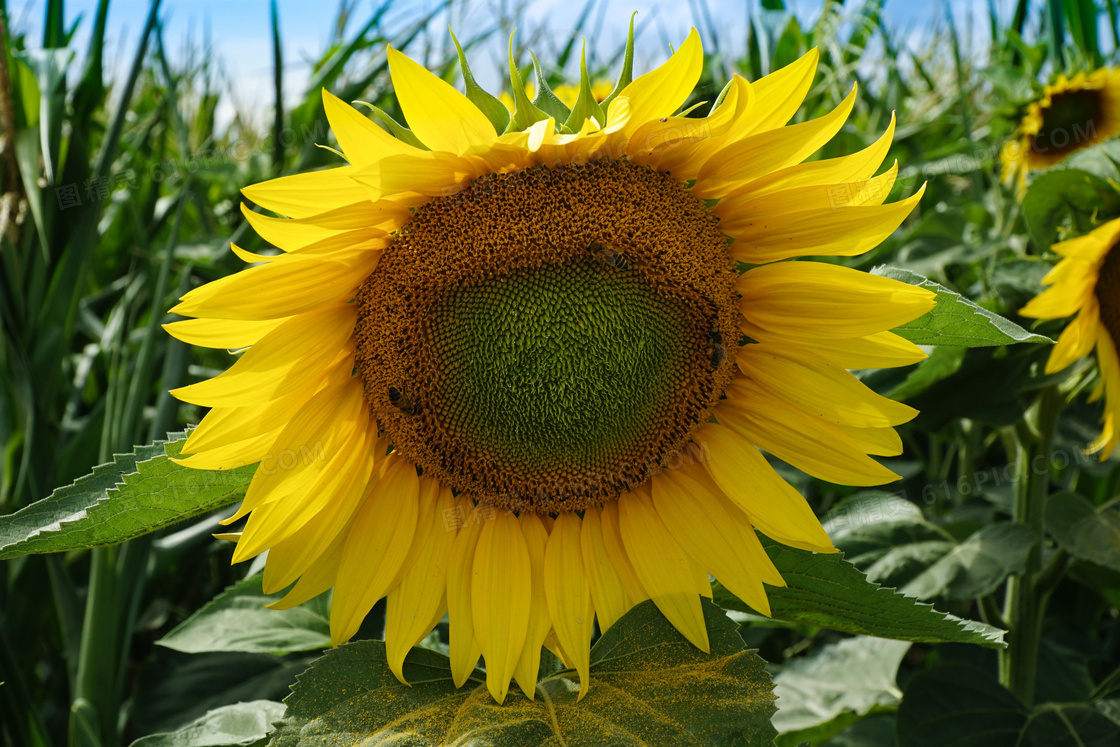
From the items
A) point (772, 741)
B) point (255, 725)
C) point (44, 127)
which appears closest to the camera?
point (772, 741)

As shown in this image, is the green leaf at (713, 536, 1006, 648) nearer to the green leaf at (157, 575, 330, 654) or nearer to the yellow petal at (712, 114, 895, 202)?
the yellow petal at (712, 114, 895, 202)

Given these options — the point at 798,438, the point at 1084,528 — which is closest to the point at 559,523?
the point at 798,438

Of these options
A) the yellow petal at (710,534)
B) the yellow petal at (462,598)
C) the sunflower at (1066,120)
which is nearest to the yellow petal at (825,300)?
the yellow petal at (710,534)

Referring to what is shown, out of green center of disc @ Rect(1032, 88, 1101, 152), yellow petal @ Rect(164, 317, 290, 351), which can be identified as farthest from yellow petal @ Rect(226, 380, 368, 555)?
green center of disc @ Rect(1032, 88, 1101, 152)

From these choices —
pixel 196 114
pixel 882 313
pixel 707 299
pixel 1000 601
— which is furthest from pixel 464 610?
pixel 196 114

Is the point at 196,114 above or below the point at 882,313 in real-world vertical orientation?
above

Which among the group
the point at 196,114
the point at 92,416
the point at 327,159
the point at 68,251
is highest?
the point at 196,114

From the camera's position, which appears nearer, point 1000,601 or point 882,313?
point 882,313

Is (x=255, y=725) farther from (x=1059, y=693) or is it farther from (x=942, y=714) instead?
(x=1059, y=693)

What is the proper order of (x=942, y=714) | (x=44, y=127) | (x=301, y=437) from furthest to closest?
(x=44, y=127)
(x=942, y=714)
(x=301, y=437)
